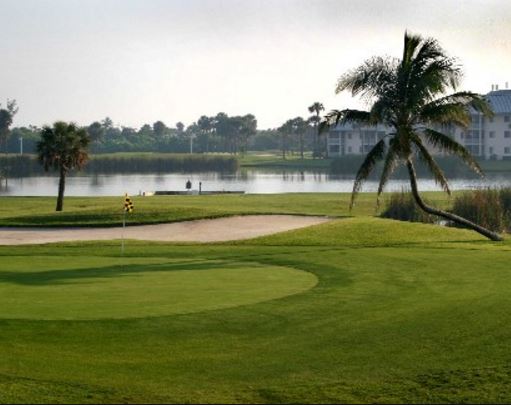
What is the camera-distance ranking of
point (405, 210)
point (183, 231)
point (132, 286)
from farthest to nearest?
point (405, 210)
point (183, 231)
point (132, 286)

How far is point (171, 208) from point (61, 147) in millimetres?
13499

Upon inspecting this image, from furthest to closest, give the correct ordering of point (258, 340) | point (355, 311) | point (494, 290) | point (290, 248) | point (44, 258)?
point (290, 248)
point (44, 258)
point (494, 290)
point (355, 311)
point (258, 340)

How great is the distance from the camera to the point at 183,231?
3919cm

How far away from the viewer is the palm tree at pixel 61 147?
55031 millimetres

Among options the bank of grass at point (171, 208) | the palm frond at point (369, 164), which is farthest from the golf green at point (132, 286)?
the bank of grass at point (171, 208)

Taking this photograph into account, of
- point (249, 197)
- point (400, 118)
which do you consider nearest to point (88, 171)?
point (249, 197)

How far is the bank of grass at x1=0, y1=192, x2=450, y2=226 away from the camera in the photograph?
42531 millimetres

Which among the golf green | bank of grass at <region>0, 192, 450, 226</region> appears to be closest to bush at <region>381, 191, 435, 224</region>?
bank of grass at <region>0, 192, 450, 226</region>

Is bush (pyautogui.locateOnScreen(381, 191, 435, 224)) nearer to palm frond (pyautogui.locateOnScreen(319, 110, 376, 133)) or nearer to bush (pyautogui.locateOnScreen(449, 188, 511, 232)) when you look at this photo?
bush (pyautogui.locateOnScreen(449, 188, 511, 232))

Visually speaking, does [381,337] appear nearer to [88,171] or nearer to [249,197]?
[249,197]

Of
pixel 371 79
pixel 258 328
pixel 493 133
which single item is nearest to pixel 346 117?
pixel 371 79

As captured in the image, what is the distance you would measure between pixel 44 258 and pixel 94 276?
18.0ft

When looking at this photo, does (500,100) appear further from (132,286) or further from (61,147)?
(132,286)

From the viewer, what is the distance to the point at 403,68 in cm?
3162
